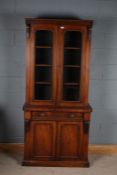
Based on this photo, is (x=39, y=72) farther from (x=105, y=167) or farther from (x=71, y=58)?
(x=105, y=167)

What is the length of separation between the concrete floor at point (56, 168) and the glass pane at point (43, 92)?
37.7 inches

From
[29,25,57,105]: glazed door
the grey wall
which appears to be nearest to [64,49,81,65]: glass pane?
[29,25,57,105]: glazed door

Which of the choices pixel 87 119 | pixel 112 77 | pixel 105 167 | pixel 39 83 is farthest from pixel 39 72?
pixel 105 167

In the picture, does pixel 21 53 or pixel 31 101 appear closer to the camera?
pixel 31 101

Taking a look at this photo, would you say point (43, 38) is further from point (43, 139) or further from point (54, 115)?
point (43, 139)

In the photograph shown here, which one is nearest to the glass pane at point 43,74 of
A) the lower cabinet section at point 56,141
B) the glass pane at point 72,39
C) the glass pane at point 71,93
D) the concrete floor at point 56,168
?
the glass pane at point 71,93

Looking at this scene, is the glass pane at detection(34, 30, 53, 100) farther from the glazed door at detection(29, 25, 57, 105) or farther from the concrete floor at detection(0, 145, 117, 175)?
the concrete floor at detection(0, 145, 117, 175)

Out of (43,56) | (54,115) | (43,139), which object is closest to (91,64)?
(43,56)

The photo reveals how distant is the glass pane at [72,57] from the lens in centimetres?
362

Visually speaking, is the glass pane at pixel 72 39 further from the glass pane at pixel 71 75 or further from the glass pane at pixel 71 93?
the glass pane at pixel 71 93

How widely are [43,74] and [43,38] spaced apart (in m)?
0.48

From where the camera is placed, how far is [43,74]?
12.0 ft

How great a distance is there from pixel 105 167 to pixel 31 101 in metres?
1.37

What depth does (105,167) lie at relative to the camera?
3.69 meters
